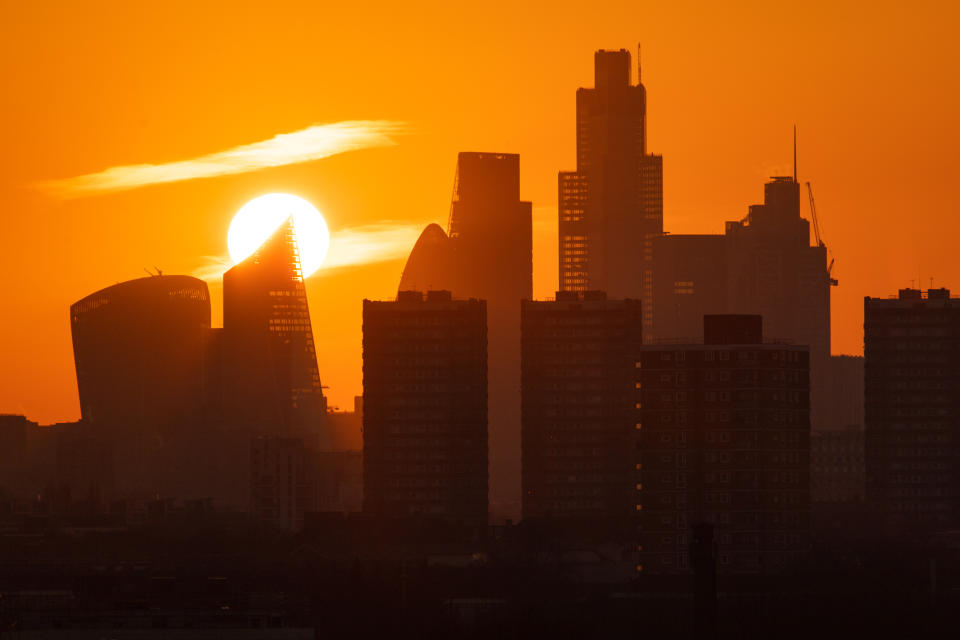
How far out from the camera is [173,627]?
19425 cm

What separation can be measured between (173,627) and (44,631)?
28.7 feet

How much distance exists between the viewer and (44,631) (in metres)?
191

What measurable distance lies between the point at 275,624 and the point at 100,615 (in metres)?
12.1

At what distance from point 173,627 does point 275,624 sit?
7.63 meters

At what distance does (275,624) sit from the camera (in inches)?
7800

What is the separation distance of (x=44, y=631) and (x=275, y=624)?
16.3 m

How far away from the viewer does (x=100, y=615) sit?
199 meters
